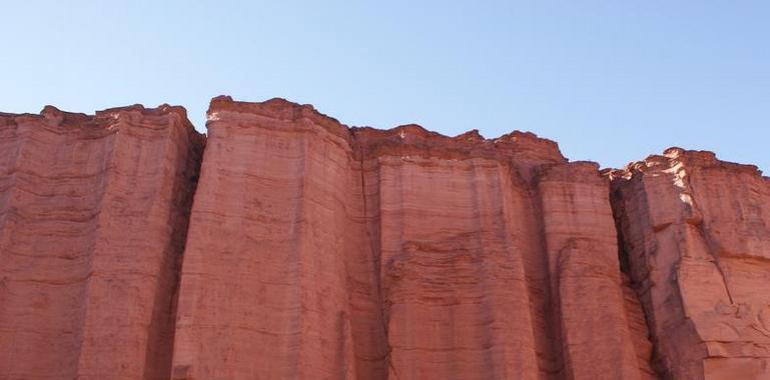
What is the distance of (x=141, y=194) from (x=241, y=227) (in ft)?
7.06

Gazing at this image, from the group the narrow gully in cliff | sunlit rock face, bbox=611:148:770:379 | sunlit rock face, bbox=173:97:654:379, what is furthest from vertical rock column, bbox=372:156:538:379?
sunlit rock face, bbox=611:148:770:379

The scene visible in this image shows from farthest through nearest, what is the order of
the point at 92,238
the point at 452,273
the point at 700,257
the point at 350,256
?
the point at 700,257 → the point at 350,256 → the point at 452,273 → the point at 92,238

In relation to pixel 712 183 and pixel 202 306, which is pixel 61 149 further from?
pixel 712 183

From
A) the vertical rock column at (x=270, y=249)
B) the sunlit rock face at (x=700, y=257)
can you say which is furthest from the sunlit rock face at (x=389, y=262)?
the sunlit rock face at (x=700, y=257)

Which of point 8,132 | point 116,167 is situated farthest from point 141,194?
point 8,132

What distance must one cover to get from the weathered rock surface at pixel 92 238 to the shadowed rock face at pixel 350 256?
4 centimetres

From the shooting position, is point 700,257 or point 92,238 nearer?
point 92,238

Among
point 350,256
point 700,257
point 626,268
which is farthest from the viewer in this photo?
point 626,268

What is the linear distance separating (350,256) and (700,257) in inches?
294

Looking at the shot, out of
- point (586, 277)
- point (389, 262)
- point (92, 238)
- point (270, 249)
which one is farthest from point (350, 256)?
point (92, 238)

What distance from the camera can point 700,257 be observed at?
852 inches

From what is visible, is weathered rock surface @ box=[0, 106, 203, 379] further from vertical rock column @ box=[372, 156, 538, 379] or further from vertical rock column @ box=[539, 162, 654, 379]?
vertical rock column @ box=[539, 162, 654, 379]

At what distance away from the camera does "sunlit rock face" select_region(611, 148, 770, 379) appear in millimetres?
20156

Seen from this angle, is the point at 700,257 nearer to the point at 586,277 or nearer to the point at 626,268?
the point at 626,268
